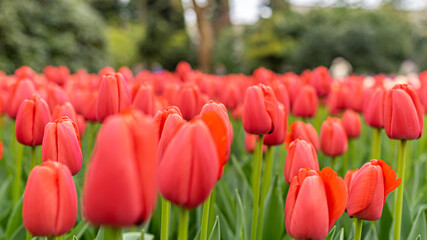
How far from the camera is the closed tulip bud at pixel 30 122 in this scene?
1379 millimetres

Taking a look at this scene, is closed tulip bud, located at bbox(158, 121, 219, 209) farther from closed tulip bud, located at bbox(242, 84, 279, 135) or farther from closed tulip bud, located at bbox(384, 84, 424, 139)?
closed tulip bud, located at bbox(384, 84, 424, 139)

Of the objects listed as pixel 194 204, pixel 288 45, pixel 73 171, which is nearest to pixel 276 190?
pixel 73 171

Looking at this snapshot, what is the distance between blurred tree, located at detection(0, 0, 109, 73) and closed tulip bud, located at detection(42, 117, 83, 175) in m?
6.68

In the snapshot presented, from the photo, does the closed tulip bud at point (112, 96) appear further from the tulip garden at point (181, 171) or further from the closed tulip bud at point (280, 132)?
the closed tulip bud at point (280, 132)

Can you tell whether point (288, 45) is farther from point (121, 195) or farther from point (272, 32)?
point (121, 195)

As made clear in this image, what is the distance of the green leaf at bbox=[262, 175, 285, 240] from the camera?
1.67 m

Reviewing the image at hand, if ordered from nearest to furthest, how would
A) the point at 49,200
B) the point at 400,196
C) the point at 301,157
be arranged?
the point at 49,200
the point at 301,157
the point at 400,196

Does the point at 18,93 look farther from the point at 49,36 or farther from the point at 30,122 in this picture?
the point at 49,36

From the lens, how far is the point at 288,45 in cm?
1875

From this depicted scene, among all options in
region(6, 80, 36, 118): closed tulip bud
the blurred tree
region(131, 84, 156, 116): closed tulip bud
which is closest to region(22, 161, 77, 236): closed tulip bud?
region(131, 84, 156, 116): closed tulip bud

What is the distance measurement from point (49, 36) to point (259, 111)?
7.37 metres

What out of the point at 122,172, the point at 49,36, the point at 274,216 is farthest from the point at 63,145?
the point at 49,36

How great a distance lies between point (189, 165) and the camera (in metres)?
0.76

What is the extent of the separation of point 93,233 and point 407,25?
2146 cm
